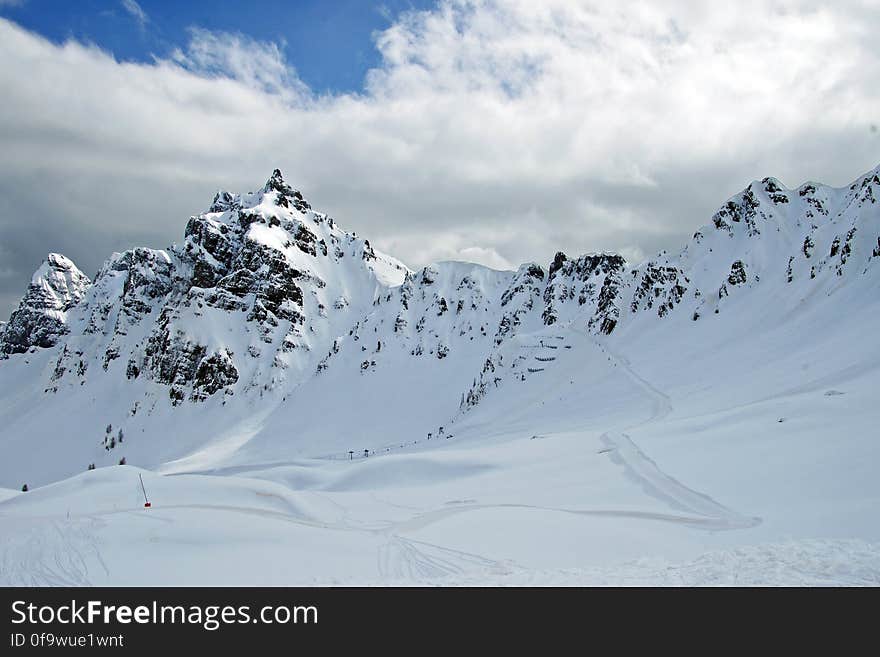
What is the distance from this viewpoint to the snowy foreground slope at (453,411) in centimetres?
1384

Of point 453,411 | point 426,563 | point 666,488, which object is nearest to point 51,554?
point 426,563

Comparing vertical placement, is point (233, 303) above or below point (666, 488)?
above

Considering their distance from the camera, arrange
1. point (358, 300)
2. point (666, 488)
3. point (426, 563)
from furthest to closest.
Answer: point (358, 300) < point (666, 488) < point (426, 563)

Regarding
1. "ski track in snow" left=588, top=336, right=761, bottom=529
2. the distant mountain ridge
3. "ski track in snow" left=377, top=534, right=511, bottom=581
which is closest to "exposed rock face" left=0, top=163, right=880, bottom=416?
the distant mountain ridge

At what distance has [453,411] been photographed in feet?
288

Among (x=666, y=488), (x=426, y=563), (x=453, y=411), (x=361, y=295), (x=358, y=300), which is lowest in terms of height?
(x=426, y=563)

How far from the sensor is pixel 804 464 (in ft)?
59.3

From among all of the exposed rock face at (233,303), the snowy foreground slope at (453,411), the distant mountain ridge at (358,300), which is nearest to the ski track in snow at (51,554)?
the snowy foreground slope at (453,411)

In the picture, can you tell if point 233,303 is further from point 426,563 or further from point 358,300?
point 426,563

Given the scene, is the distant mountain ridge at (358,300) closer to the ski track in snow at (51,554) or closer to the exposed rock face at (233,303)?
the exposed rock face at (233,303)

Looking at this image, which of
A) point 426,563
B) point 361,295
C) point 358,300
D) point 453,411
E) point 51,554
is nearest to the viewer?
point 426,563
